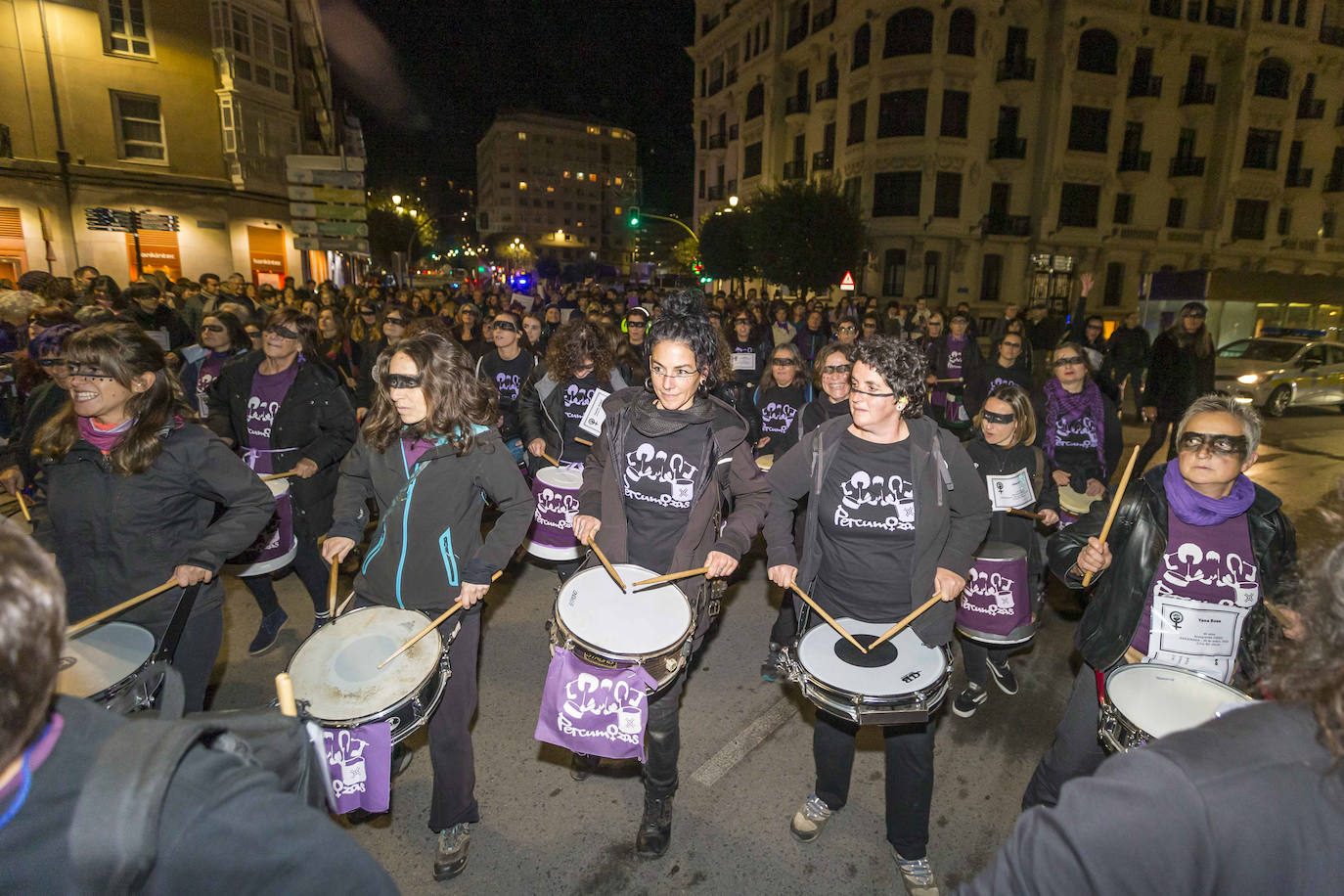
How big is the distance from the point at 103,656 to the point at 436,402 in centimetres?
151

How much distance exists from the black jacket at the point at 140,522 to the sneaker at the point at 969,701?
4034 mm

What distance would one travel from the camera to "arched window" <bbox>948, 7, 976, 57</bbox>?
105ft

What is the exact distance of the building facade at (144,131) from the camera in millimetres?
19078

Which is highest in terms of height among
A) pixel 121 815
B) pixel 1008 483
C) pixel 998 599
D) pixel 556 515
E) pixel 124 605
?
pixel 121 815

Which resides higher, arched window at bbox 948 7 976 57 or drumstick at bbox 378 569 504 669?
arched window at bbox 948 7 976 57

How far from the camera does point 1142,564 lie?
280 centimetres

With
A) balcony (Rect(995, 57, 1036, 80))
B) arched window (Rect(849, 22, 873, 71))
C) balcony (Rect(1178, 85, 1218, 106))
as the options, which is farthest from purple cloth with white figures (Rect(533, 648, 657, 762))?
balcony (Rect(1178, 85, 1218, 106))

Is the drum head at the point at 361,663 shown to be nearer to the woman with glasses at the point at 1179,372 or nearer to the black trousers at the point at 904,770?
the black trousers at the point at 904,770

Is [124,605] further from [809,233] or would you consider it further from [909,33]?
[909,33]

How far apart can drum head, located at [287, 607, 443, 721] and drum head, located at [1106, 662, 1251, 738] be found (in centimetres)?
246

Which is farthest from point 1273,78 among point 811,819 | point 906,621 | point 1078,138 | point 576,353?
point 811,819

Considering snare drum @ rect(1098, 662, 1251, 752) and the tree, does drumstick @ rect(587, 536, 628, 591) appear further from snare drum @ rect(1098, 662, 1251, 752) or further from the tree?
the tree

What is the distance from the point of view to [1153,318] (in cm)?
2083

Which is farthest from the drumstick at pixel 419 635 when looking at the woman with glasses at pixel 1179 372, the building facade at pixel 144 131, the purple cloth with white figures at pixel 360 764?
the building facade at pixel 144 131
